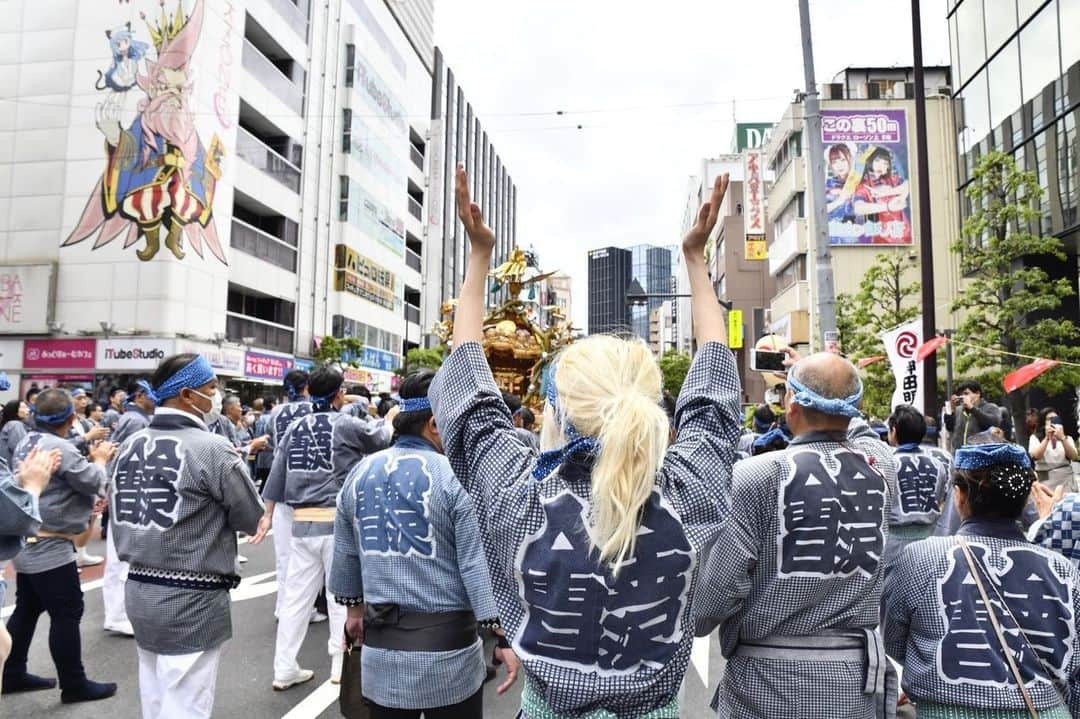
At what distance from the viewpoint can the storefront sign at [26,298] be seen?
23938mm

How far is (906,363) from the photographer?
1042 centimetres

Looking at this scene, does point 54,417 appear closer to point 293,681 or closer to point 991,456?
point 293,681

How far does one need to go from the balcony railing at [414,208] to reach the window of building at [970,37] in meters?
32.4

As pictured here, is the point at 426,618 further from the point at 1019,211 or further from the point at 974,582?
the point at 1019,211

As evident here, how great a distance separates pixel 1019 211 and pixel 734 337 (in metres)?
19.6

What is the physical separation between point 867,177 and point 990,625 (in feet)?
90.4

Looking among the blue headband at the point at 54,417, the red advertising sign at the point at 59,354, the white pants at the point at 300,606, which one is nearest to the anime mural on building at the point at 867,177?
the white pants at the point at 300,606

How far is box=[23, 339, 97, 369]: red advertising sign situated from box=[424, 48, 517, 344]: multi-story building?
47.8 feet

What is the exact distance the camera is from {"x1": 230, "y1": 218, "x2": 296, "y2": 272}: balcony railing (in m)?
27.0

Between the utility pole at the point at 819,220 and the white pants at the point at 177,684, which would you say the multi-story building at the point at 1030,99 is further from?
the white pants at the point at 177,684

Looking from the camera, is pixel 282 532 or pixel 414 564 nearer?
pixel 414 564

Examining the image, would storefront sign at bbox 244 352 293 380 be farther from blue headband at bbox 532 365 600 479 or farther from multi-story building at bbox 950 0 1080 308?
blue headband at bbox 532 365 600 479

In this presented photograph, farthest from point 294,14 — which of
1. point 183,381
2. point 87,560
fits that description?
point 183,381

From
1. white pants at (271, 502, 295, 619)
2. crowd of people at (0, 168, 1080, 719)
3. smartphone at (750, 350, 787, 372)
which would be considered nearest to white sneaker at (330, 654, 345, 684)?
white pants at (271, 502, 295, 619)
